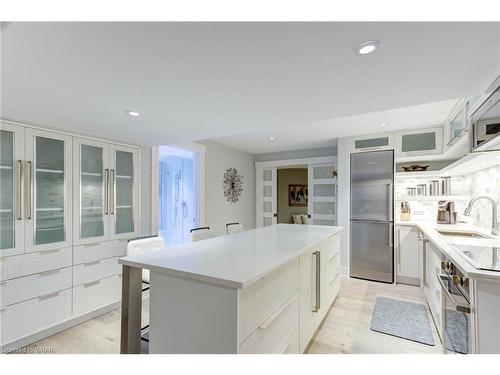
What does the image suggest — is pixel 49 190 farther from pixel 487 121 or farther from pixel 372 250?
pixel 372 250

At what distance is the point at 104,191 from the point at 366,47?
2.76 m

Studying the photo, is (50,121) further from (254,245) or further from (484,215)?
(484,215)

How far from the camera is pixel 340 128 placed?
3613 millimetres

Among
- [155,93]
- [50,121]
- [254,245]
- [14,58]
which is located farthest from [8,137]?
[254,245]

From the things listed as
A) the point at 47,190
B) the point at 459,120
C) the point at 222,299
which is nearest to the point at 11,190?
the point at 47,190

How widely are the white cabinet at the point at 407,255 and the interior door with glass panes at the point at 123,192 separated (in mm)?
3701

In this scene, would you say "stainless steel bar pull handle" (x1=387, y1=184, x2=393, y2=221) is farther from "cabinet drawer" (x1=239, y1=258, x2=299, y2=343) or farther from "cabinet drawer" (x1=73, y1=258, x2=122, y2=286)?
"cabinet drawer" (x1=73, y1=258, x2=122, y2=286)

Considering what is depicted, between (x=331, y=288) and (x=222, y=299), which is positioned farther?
(x=331, y=288)

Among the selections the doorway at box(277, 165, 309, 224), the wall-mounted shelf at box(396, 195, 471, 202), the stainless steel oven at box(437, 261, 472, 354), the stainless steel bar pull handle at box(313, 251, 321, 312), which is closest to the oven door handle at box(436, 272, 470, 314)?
the stainless steel oven at box(437, 261, 472, 354)

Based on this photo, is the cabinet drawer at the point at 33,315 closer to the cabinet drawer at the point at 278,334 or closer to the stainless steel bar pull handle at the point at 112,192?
the stainless steel bar pull handle at the point at 112,192

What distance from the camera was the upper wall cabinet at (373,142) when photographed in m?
3.72

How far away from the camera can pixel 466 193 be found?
341cm

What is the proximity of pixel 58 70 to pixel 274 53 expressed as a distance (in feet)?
3.60

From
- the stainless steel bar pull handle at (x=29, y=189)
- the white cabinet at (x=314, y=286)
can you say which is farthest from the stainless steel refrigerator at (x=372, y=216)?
the stainless steel bar pull handle at (x=29, y=189)
